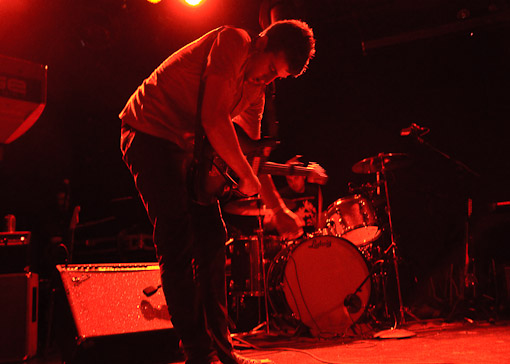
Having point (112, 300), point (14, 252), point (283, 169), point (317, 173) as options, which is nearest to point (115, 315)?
A: point (112, 300)

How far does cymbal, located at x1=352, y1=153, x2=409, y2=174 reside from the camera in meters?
4.04

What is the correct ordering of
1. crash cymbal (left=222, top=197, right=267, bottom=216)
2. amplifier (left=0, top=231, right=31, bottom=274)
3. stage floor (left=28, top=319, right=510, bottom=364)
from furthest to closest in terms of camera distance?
1. crash cymbal (left=222, top=197, right=267, bottom=216)
2. amplifier (left=0, top=231, right=31, bottom=274)
3. stage floor (left=28, top=319, right=510, bottom=364)

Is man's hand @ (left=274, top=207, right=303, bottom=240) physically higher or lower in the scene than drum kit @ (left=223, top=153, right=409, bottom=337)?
higher

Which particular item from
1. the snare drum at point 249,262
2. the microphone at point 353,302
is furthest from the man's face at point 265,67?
the snare drum at point 249,262

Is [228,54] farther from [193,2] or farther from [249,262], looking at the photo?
[193,2]

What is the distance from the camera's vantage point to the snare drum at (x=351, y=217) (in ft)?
12.8

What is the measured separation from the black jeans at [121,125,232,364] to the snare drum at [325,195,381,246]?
2.23m

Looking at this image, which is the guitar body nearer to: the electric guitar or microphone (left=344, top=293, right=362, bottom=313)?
the electric guitar

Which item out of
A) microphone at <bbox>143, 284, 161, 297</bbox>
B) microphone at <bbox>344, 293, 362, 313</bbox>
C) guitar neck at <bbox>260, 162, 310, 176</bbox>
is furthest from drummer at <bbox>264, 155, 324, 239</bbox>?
microphone at <bbox>143, 284, 161, 297</bbox>

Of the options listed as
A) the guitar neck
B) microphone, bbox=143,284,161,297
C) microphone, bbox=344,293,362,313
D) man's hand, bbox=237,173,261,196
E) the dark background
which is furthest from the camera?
the dark background

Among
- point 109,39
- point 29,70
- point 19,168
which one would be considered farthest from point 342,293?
point 19,168

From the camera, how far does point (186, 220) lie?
5.95 feet

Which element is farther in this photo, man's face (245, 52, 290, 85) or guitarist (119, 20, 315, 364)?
man's face (245, 52, 290, 85)

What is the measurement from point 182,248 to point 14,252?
200 cm
